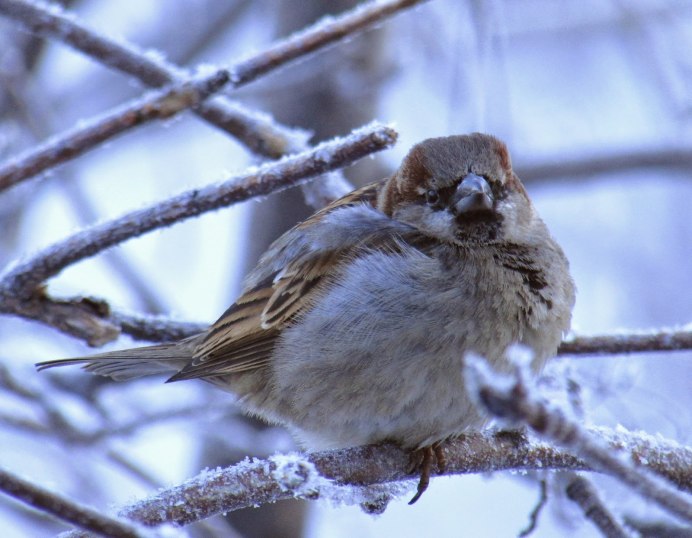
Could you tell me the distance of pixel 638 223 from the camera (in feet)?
22.3

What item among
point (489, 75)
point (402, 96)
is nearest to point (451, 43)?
point (489, 75)

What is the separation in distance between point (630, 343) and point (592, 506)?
0.50 meters

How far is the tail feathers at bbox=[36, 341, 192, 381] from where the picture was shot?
2.88 meters

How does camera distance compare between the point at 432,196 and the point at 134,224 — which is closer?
the point at 134,224

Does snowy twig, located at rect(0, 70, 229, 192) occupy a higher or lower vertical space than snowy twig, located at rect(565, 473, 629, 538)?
higher

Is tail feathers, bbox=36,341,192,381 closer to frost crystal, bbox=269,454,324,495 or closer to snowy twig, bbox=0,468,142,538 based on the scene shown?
frost crystal, bbox=269,454,324,495

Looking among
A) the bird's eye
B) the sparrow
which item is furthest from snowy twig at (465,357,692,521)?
the bird's eye

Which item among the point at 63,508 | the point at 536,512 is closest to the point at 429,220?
the point at 536,512

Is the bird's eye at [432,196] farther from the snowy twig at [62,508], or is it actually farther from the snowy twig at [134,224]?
the snowy twig at [62,508]

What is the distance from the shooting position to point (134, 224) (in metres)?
2.08

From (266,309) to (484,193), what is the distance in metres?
0.76

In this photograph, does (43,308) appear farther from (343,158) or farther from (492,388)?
(492,388)

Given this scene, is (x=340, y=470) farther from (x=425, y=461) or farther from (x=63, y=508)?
(x=63, y=508)

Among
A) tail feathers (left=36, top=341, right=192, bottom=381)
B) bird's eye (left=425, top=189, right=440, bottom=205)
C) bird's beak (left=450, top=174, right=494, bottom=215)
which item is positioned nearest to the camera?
bird's beak (left=450, top=174, right=494, bottom=215)
